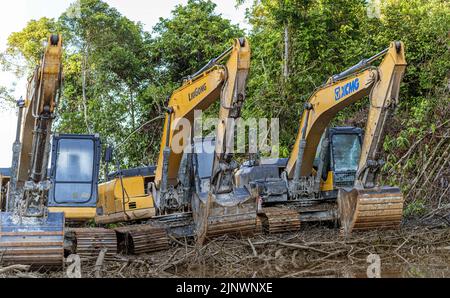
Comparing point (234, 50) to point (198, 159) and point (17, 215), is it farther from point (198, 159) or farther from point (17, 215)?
point (17, 215)

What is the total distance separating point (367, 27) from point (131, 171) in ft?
Result: 36.4

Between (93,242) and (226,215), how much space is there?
2058 mm

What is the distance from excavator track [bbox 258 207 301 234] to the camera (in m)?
13.2

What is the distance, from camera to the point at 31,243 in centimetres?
952

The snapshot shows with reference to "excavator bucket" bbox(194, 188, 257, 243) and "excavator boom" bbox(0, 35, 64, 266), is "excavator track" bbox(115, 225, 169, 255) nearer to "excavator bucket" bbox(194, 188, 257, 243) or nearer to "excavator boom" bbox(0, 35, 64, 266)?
"excavator bucket" bbox(194, 188, 257, 243)

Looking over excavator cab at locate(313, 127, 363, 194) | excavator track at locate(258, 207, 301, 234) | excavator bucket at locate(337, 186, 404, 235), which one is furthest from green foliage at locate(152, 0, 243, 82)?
excavator bucket at locate(337, 186, 404, 235)

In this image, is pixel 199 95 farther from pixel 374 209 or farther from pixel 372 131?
pixel 374 209

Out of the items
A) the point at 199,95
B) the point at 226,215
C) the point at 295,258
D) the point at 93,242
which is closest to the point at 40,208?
the point at 93,242

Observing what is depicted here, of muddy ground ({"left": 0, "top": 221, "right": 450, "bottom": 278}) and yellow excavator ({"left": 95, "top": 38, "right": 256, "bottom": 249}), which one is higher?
yellow excavator ({"left": 95, "top": 38, "right": 256, "bottom": 249})

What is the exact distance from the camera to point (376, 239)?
11578 millimetres

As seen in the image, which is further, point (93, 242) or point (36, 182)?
point (93, 242)

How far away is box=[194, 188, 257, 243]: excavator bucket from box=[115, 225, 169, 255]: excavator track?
0.58m

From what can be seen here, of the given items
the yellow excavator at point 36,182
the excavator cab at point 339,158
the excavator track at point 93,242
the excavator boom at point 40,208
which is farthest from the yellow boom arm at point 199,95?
the excavator boom at point 40,208

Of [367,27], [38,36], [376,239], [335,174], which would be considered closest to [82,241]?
[376,239]
